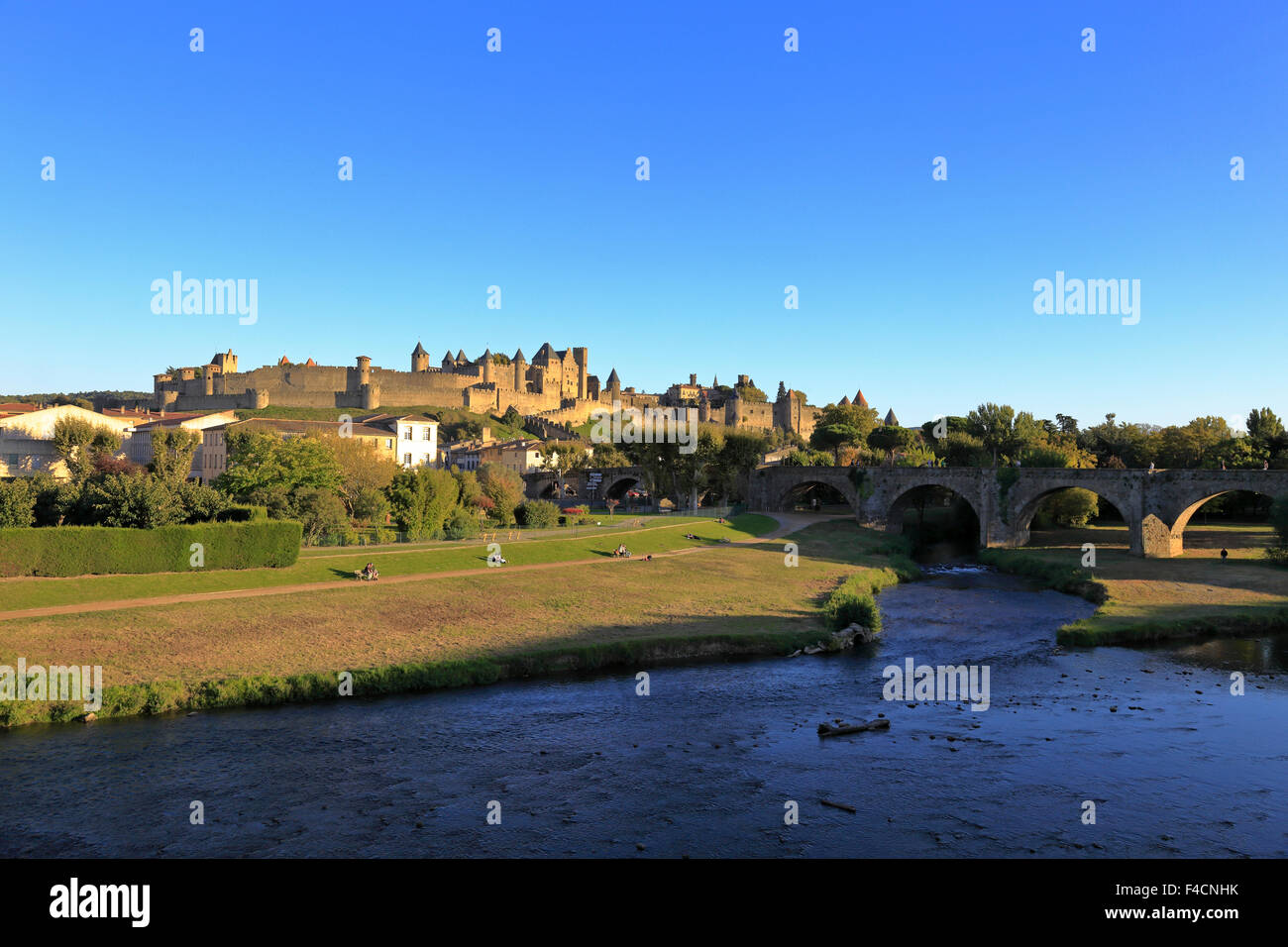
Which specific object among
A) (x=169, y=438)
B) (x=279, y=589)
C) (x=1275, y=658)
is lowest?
(x=1275, y=658)

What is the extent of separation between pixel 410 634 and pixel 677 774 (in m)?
13.9

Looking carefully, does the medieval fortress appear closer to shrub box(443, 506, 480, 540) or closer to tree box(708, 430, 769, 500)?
tree box(708, 430, 769, 500)

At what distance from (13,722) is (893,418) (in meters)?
A: 160

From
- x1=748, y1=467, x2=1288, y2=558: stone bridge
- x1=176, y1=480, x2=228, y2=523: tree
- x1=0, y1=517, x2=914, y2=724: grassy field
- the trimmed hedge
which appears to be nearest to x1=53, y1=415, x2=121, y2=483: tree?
x1=176, y1=480, x2=228, y2=523: tree

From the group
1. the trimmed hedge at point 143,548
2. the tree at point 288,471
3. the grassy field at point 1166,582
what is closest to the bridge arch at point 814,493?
the grassy field at point 1166,582

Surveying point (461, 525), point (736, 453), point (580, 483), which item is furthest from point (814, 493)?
point (461, 525)

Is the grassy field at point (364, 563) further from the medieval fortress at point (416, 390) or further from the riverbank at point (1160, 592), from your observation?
the medieval fortress at point (416, 390)

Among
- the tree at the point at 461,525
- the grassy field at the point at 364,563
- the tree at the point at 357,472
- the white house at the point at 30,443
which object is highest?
the white house at the point at 30,443

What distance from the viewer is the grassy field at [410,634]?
22719 millimetres

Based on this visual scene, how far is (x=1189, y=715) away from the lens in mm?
22688

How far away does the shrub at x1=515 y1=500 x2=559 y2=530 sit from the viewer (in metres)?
57.1

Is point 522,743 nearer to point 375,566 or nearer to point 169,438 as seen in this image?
point 375,566

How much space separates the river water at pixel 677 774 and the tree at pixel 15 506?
18512 millimetres
